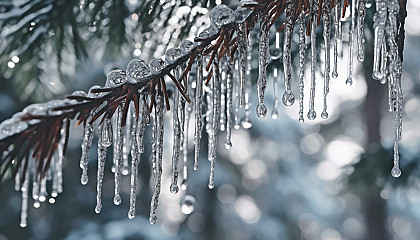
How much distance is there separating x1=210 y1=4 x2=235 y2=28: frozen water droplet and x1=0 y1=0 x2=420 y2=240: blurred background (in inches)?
14.0

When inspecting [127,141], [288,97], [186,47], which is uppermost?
[186,47]

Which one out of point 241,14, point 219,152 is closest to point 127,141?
point 241,14

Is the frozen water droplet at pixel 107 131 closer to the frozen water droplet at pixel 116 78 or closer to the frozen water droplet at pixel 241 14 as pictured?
the frozen water droplet at pixel 116 78

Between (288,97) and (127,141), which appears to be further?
(127,141)

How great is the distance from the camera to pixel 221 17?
0.81 meters

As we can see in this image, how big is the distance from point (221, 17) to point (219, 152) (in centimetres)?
669

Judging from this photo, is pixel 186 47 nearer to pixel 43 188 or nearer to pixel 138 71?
pixel 138 71

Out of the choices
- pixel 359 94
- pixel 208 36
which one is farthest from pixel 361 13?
pixel 359 94

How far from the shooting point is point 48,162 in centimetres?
66

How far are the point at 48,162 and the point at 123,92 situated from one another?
141 mm

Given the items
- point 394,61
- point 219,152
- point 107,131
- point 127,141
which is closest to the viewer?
point 107,131

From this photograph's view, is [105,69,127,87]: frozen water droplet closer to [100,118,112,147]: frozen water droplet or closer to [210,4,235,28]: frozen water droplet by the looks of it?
[100,118,112,147]: frozen water droplet

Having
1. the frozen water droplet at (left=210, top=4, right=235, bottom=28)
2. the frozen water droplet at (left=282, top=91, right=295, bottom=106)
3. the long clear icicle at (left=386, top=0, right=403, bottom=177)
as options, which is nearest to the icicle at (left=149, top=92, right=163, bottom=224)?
the frozen water droplet at (left=210, top=4, right=235, bottom=28)

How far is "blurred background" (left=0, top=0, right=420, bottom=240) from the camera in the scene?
4.37 feet
